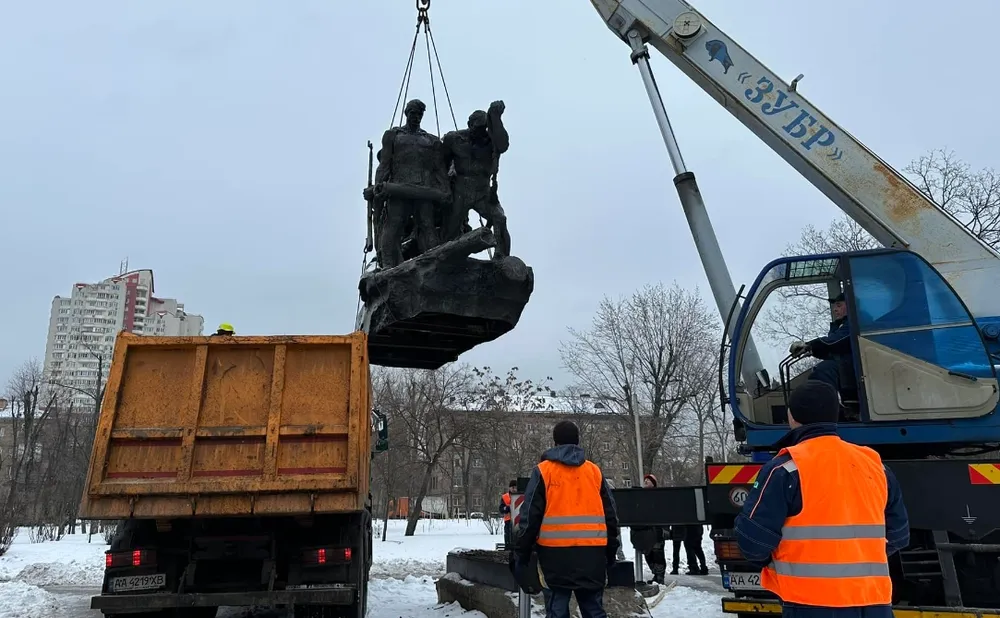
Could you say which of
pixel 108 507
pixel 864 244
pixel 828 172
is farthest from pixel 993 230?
pixel 108 507

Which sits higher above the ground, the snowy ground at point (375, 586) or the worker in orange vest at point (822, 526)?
the worker in orange vest at point (822, 526)

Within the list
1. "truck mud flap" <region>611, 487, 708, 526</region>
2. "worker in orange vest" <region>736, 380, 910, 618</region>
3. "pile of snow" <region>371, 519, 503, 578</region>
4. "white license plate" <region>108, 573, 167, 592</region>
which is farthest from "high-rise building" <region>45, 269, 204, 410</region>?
"worker in orange vest" <region>736, 380, 910, 618</region>

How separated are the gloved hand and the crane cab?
0.89 ft

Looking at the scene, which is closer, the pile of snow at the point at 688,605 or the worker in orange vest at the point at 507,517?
the worker in orange vest at the point at 507,517

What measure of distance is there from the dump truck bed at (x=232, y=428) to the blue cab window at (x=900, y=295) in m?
4.23

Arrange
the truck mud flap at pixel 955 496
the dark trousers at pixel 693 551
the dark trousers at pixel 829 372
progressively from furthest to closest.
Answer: the dark trousers at pixel 693 551
the dark trousers at pixel 829 372
the truck mud flap at pixel 955 496

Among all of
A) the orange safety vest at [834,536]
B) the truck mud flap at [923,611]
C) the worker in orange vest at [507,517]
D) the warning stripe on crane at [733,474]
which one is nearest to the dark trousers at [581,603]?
the truck mud flap at [923,611]

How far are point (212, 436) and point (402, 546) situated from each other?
53.0 ft

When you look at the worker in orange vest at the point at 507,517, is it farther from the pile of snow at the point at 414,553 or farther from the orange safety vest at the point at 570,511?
the pile of snow at the point at 414,553

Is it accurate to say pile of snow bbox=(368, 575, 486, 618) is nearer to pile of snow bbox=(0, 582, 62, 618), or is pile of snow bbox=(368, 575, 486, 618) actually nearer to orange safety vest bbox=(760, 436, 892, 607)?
pile of snow bbox=(0, 582, 62, 618)

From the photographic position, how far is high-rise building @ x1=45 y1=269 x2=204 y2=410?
8256cm

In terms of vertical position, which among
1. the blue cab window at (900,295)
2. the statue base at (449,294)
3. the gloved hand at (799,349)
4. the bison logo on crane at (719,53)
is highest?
the bison logo on crane at (719,53)

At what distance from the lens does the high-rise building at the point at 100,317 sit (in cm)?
8256

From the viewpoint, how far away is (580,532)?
441 cm
